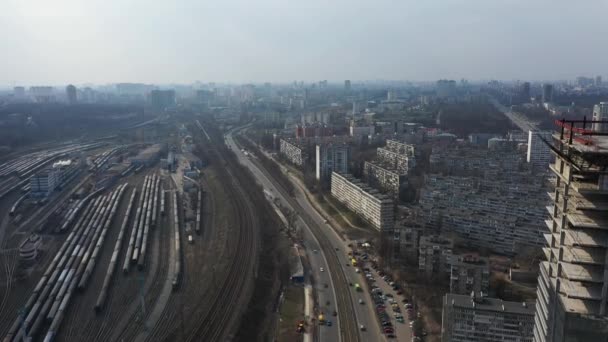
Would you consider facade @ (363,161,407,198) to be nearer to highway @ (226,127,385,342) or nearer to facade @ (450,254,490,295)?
highway @ (226,127,385,342)

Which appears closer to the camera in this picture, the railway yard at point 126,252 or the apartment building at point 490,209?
the railway yard at point 126,252

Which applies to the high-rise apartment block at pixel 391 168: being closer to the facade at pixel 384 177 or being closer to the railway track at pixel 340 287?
the facade at pixel 384 177

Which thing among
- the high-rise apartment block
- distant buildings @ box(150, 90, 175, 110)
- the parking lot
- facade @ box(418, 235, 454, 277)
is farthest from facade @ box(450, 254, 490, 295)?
distant buildings @ box(150, 90, 175, 110)

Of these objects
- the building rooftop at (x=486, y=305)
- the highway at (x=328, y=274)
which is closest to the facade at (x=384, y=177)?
the highway at (x=328, y=274)

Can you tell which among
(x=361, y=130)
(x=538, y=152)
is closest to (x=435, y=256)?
(x=538, y=152)

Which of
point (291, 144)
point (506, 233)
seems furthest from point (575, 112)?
point (506, 233)

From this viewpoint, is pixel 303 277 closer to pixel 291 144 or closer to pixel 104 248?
pixel 104 248

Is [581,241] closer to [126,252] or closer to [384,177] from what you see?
[126,252]
